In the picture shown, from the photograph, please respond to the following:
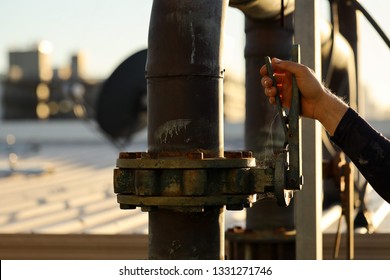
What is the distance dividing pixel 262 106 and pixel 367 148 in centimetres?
271

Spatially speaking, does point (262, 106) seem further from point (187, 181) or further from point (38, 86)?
point (38, 86)

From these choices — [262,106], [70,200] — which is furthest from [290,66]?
[70,200]

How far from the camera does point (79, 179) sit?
11.3 metres

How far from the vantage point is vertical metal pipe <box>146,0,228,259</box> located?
8.77 feet

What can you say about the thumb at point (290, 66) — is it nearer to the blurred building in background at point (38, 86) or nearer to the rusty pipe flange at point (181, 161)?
the rusty pipe flange at point (181, 161)

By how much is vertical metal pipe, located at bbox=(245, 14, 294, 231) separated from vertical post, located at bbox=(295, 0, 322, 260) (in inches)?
36.0

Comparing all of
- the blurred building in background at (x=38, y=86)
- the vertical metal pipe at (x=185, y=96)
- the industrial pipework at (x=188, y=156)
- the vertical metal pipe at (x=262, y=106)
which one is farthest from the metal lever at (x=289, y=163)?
the blurred building in background at (x=38, y=86)

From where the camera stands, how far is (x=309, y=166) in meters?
3.86

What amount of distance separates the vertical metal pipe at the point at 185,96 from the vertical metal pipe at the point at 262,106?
211 cm

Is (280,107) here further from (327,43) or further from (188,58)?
(327,43)

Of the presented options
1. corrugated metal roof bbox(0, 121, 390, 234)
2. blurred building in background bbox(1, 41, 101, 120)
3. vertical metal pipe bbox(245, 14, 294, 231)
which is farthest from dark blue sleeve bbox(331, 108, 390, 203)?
blurred building in background bbox(1, 41, 101, 120)

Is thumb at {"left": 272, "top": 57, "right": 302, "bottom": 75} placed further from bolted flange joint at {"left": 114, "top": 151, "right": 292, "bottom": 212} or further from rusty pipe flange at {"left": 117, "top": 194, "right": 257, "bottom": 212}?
rusty pipe flange at {"left": 117, "top": 194, "right": 257, "bottom": 212}

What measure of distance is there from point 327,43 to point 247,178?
137 inches
